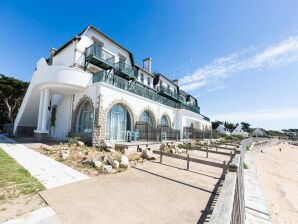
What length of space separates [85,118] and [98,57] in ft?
19.6

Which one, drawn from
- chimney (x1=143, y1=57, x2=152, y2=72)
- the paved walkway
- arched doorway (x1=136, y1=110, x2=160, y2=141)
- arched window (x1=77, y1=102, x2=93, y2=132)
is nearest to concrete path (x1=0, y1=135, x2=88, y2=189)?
the paved walkway

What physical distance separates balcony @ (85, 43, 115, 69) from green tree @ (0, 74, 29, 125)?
66.6 ft

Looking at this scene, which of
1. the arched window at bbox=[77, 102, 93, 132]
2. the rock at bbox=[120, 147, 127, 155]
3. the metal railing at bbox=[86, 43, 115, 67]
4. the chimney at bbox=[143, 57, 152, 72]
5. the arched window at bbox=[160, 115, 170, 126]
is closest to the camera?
the rock at bbox=[120, 147, 127, 155]

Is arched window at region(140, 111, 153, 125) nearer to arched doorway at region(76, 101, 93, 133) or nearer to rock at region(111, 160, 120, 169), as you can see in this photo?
arched doorway at region(76, 101, 93, 133)

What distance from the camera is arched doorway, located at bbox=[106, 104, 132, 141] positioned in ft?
44.6

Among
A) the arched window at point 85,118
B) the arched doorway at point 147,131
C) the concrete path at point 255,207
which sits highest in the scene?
the arched window at point 85,118

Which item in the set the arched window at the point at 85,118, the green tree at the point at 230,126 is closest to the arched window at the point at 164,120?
the arched window at the point at 85,118

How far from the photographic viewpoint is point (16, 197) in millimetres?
4090

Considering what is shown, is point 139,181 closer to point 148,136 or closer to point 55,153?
point 55,153

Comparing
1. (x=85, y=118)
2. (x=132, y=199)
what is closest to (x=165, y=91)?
(x=85, y=118)

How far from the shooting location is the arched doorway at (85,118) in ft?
45.1

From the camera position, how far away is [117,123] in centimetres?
1438

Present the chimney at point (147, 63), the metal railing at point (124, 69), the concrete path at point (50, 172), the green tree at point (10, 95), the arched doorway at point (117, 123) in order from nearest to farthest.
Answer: the concrete path at point (50, 172), the arched doorway at point (117, 123), the metal railing at point (124, 69), the green tree at point (10, 95), the chimney at point (147, 63)

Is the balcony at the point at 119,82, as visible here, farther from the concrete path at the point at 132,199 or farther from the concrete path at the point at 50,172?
the concrete path at the point at 132,199
